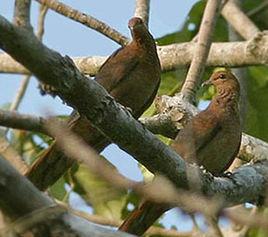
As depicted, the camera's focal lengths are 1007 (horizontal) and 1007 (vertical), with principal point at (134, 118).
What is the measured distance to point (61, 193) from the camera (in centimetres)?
559

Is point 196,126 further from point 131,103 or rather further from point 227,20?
point 227,20

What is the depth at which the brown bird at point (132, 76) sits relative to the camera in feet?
15.5

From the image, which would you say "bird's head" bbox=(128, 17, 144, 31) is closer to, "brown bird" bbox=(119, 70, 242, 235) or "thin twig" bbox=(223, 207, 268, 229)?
"brown bird" bbox=(119, 70, 242, 235)

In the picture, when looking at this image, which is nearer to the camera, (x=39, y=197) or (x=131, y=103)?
(x=39, y=197)

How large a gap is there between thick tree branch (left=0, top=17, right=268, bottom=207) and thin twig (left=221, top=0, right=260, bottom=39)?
189cm

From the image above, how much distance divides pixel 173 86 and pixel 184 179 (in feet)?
8.03

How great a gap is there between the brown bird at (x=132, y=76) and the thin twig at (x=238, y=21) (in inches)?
49.5

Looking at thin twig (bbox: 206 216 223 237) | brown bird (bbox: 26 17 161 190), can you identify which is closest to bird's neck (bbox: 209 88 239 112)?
brown bird (bbox: 26 17 161 190)

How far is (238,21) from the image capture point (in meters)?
6.52

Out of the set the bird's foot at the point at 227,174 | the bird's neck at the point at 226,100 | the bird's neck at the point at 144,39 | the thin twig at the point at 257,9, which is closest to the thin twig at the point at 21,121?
the bird's foot at the point at 227,174

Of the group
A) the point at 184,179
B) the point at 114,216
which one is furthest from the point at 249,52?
the point at 184,179

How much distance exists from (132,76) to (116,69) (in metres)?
0.09

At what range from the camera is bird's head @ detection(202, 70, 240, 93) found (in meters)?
5.47

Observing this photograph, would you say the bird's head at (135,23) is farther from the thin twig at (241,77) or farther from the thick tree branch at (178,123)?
the thin twig at (241,77)
